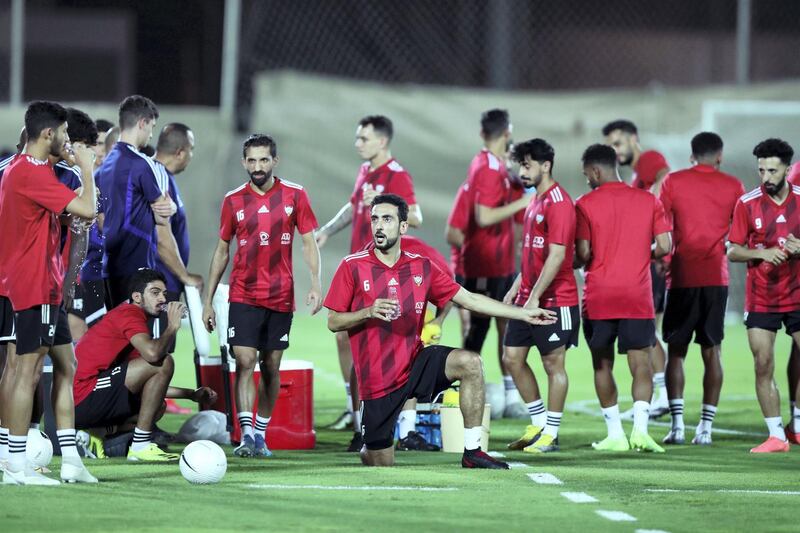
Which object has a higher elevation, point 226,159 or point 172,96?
point 172,96

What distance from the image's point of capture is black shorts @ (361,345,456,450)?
8.63m

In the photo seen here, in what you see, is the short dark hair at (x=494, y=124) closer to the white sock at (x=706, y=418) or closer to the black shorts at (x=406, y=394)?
the white sock at (x=706, y=418)

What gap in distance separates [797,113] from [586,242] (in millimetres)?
12294

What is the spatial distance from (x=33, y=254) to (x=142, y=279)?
6.02ft

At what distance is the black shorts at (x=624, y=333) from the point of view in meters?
9.91

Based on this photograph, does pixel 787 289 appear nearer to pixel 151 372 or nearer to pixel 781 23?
pixel 151 372

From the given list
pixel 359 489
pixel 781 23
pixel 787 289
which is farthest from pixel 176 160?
pixel 781 23

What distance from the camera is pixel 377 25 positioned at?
84.5ft

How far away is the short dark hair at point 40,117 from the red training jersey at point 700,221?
16.5 feet

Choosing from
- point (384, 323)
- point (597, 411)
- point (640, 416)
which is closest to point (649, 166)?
point (597, 411)

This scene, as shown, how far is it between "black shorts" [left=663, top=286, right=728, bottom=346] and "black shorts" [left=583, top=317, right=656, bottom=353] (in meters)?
0.76

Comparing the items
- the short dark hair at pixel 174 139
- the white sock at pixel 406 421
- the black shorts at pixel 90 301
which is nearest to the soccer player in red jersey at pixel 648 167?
the white sock at pixel 406 421

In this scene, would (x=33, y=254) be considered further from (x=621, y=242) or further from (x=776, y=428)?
(x=776, y=428)

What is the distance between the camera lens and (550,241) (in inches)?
384
